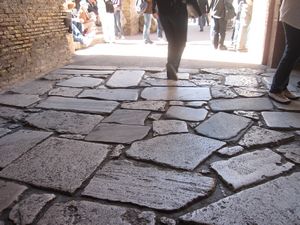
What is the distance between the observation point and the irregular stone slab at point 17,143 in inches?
86.6

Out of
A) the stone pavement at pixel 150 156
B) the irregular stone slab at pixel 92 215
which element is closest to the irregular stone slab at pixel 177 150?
the stone pavement at pixel 150 156

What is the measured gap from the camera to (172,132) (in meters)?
2.51

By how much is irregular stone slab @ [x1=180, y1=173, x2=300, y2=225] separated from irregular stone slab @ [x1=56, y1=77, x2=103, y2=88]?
266 centimetres

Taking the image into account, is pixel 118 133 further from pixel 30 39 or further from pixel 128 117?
pixel 30 39

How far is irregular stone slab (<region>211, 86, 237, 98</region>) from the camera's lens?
3.37 metres

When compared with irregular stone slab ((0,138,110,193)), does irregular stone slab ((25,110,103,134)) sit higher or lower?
lower

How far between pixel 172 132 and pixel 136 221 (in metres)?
1.08

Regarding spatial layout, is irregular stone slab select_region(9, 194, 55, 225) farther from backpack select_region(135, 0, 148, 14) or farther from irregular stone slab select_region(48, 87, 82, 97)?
backpack select_region(135, 0, 148, 14)

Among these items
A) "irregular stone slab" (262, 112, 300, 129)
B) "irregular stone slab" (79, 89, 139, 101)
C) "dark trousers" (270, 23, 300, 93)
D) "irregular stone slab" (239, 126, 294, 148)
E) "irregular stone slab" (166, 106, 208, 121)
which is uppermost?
"dark trousers" (270, 23, 300, 93)

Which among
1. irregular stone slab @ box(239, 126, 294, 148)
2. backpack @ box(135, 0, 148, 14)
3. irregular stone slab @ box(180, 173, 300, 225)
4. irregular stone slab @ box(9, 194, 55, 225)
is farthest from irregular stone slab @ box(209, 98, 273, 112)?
backpack @ box(135, 0, 148, 14)

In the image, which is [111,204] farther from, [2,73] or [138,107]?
[2,73]

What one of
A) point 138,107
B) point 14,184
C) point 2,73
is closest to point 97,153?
point 14,184

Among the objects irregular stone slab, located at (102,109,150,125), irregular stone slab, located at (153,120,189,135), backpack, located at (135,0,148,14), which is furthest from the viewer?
backpack, located at (135,0,148,14)

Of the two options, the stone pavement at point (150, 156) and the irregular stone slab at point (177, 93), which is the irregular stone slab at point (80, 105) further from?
the irregular stone slab at point (177, 93)
